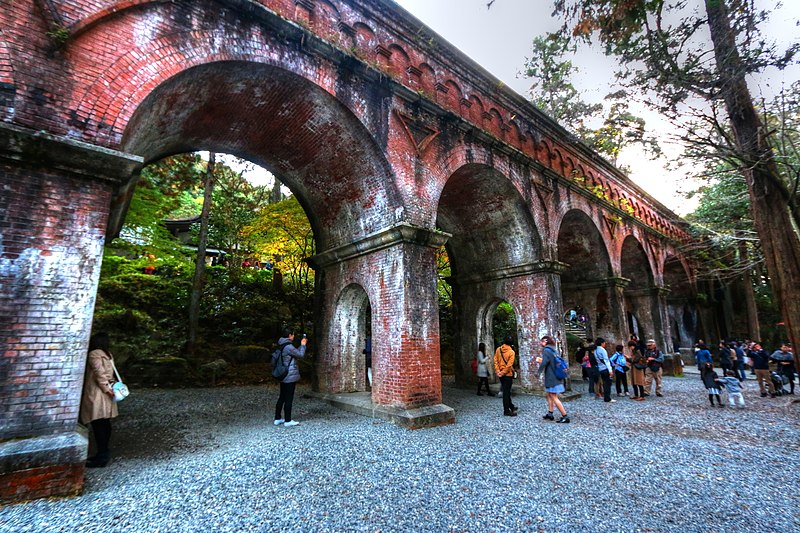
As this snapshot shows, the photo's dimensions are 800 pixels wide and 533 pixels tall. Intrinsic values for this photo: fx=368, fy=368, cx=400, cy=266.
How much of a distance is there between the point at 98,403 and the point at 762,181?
13033 mm

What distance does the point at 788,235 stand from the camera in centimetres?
800

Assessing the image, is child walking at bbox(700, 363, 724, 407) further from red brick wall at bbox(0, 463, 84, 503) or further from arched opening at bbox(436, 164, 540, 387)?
red brick wall at bbox(0, 463, 84, 503)

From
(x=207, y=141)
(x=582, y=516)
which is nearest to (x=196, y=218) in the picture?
(x=207, y=141)

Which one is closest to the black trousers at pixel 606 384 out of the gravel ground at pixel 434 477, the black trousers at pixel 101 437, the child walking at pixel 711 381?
the child walking at pixel 711 381

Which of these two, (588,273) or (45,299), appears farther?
(588,273)

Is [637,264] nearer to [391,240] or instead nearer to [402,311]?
[391,240]

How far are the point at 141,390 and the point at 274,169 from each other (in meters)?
6.69

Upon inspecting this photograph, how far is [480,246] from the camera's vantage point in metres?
12.3

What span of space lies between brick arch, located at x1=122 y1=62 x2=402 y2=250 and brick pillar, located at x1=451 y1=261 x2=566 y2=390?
5.37 meters

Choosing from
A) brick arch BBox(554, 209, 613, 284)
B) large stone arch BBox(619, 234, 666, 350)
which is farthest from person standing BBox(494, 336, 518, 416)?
Answer: large stone arch BBox(619, 234, 666, 350)

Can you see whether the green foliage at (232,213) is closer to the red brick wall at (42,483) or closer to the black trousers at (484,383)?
the black trousers at (484,383)

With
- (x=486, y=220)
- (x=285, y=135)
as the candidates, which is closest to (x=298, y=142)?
(x=285, y=135)

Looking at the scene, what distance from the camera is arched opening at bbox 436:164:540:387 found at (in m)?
11.1

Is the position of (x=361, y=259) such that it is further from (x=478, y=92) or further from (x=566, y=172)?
(x=566, y=172)
